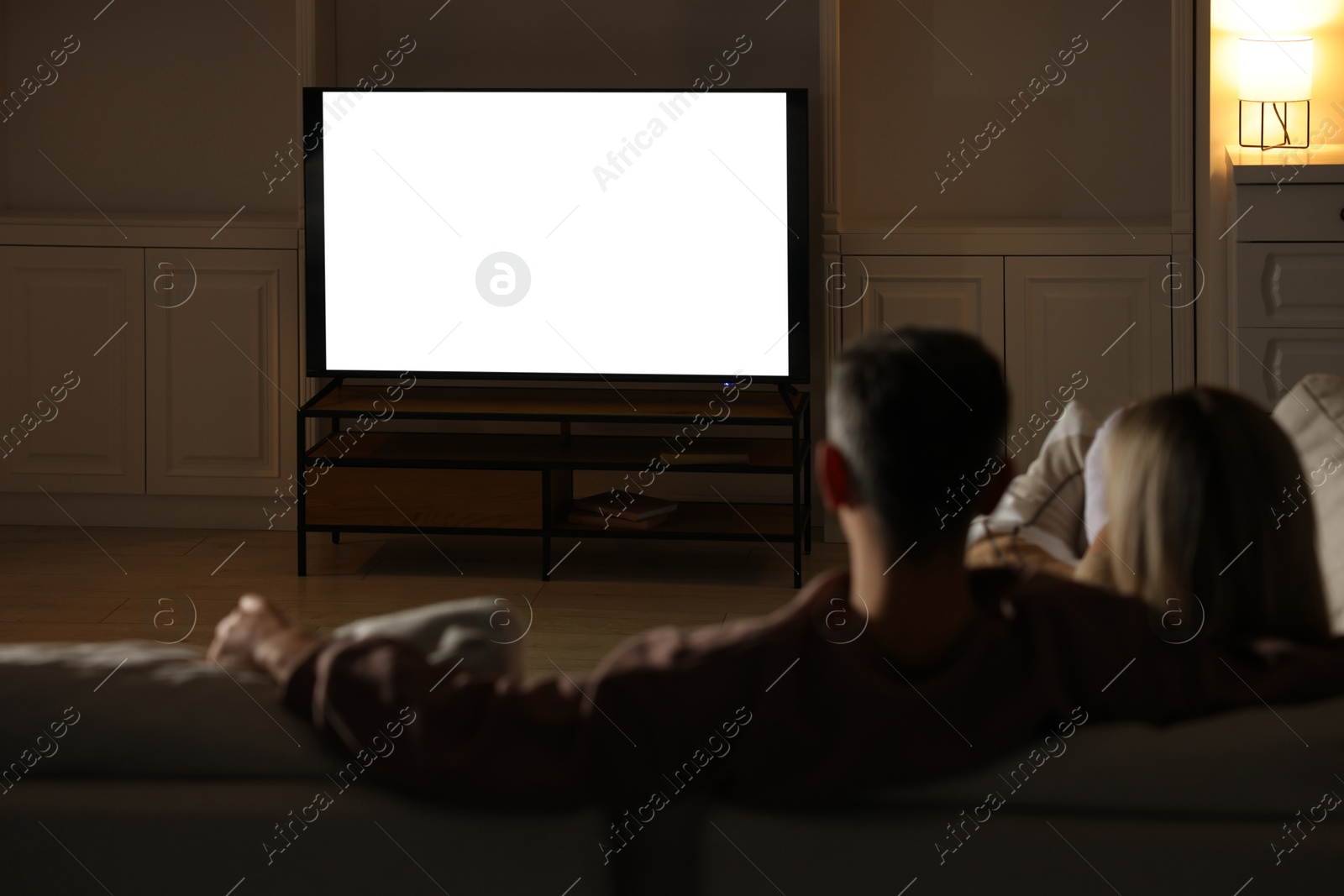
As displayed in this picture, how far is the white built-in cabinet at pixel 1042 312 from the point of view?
3.75 meters

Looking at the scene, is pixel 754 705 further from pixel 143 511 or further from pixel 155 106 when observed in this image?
pixel 155 106

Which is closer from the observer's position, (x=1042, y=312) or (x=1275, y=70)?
(x=1275, y=70)

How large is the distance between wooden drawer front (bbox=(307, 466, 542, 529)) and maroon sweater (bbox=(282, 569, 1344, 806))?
2.65 metres

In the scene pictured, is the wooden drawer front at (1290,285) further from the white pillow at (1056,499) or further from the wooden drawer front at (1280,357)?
the white pillow at (1056,499)

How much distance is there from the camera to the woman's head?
3.61ft

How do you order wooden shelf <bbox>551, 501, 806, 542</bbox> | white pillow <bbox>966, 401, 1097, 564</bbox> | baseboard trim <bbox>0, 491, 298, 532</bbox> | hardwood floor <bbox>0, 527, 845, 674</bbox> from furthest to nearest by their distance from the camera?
baseboard trim <bbox>0, 491, 298, 532</bbox> < wooden shelf <bbox>551, 501, 806, 542</bbox> < hardwood floor <bbox>0, 527, 845, 674</bbox> < white pillow <bbox>966, 401, 1097, 564</bbox>

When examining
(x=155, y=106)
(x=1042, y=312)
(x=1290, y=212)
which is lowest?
(x=1042, y=312)

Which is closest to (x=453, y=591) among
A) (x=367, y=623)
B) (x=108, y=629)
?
(x=108, y=629)

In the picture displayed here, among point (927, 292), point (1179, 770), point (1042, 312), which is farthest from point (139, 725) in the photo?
point (1042, 312)

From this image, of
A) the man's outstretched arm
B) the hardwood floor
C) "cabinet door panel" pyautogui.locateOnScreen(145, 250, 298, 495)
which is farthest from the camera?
"cabinet door panel" pyautogui.locateOnScreen(145, 250, 298, 495)

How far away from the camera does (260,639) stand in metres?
0.99

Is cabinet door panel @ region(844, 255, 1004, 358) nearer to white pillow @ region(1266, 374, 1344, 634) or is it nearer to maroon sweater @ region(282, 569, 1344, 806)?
white pillow @ region(1266, 374, 1344, 634)

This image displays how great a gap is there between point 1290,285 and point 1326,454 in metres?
1.96

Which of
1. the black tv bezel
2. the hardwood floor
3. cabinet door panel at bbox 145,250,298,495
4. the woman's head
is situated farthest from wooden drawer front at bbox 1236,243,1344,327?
cabinet door panel at bbox 145,250,298,495
